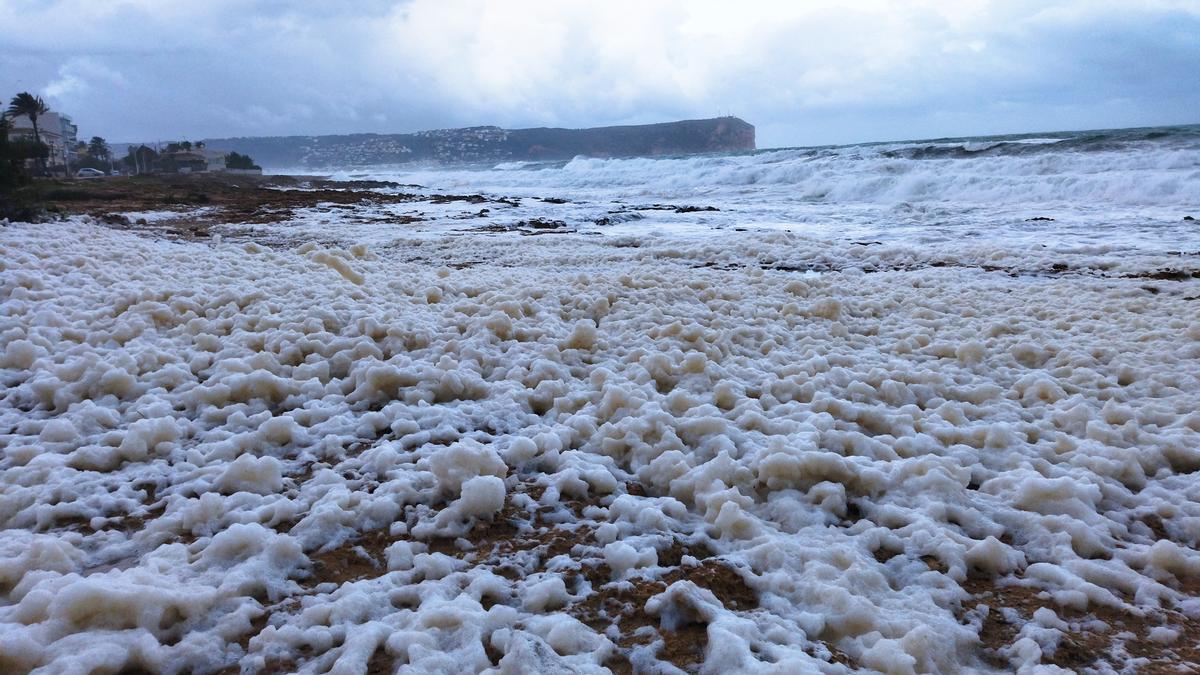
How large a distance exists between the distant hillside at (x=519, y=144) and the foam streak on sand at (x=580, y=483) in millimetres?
105188

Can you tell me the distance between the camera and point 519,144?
5133 inches

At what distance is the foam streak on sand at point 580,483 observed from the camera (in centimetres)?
265

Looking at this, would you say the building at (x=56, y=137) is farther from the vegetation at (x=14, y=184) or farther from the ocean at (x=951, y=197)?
the ocean at (x=951, y=197)

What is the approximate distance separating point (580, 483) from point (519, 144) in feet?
434

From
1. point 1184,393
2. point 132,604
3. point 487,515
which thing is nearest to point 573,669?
point 487,515

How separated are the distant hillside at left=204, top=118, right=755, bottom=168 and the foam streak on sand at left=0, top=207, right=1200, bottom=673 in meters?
105

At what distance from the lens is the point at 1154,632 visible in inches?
108

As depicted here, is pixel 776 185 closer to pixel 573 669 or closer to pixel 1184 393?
pixel 1184 393

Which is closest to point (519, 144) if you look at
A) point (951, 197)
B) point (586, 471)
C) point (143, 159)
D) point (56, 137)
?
point (143, 159)

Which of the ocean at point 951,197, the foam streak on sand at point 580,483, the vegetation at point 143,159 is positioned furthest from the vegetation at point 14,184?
the vegetation at point 143,159

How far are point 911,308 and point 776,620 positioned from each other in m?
5.80

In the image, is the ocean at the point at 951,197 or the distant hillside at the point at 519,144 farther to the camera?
the distant hillside at the point at 519,144

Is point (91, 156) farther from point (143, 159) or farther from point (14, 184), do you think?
point (14, 184)

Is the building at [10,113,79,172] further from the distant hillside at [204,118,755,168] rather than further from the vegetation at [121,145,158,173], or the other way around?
the distant hillside at [204,118,755,168]
